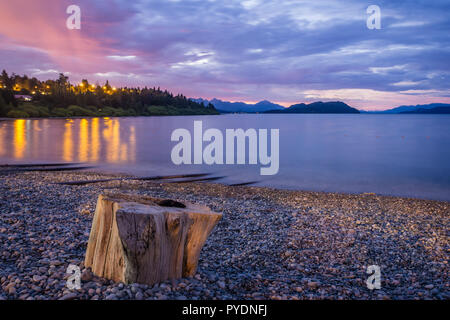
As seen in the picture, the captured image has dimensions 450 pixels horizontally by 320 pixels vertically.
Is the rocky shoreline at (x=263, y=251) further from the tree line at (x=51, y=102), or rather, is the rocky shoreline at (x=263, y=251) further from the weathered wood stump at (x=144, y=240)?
the tree line at (x=51, y=102)

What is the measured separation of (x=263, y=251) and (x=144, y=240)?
358 cm

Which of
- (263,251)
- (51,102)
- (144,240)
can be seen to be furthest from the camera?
(51,102)

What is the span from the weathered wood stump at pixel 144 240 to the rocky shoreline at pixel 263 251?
0.61 ft

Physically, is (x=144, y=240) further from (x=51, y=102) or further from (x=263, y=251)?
(x=51, y=102)

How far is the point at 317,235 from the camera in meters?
8.44

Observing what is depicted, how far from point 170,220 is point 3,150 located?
3544 cm

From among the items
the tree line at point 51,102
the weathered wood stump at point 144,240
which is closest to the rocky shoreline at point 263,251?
the weathered wood stump at point 144,240

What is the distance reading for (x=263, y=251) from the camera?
290 inches

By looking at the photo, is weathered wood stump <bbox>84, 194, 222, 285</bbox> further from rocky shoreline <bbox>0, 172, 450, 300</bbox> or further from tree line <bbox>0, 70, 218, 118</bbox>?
tree line <bbox>0, 70, 218, 118</bbox>

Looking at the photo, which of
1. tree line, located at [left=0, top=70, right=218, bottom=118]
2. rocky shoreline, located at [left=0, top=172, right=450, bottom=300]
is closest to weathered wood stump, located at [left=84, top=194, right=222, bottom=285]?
rocky shoreline, located at [left=0, top=172, right=450, bottom=300]

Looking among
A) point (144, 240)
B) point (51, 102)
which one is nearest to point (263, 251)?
point (144, 240)

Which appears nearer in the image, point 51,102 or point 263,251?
point 263,251

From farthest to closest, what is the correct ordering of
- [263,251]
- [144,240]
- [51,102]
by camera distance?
[51,102] < [263,251] < [144,240]

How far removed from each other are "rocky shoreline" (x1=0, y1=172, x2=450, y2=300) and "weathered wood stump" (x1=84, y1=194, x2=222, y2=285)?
0.61 feet
